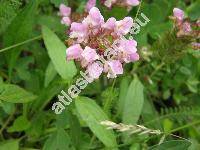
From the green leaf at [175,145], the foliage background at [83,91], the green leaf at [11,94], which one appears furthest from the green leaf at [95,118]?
the green leaf at [175,145]

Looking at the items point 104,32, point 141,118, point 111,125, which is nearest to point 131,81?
point 141,118

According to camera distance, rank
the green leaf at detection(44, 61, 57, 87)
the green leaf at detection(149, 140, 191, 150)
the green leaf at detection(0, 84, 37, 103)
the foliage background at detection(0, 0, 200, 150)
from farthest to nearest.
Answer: the green leaf at detection(44, 61, 57, 87) → the foliage background at detection(0, 0, 200, 150) → the green leaf at detection(0, 84, 37, 103) → the green leaf at detection(149, 140, 191, 150)

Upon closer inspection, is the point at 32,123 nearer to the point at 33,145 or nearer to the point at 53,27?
the point at 33,145

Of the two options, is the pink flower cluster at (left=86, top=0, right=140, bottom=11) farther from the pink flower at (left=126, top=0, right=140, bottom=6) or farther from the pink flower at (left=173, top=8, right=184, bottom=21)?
the pink flower at (left=173, top=8, right=184, bottom=21)

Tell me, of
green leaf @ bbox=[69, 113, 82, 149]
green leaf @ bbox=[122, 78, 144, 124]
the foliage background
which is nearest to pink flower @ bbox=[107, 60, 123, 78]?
the foliage background

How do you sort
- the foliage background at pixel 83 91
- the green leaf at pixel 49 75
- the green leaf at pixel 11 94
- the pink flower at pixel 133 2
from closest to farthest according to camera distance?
the green leaf at pixel 11 94 → the foliage background at pixel 83 91 → the pink flower at pixel 133 2 → the green leaf at pixel 49 75

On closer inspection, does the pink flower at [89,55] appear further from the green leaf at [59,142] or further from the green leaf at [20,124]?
the green leaf at [20,124]

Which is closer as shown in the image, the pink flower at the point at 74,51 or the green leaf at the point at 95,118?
the pink flower at the point at 74,51
